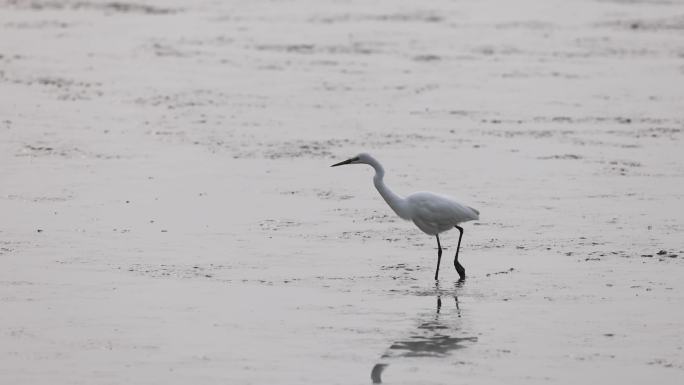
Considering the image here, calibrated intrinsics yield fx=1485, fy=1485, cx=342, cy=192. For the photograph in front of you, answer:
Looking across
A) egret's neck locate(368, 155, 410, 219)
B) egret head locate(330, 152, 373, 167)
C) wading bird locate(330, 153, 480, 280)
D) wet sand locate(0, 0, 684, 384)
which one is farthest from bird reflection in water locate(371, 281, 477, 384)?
egret head locate(330, 152, 373, 167)

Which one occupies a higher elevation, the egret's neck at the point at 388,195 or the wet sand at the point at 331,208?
the egret's neck at the point at 388,195

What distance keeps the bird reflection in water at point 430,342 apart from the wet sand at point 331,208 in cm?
3

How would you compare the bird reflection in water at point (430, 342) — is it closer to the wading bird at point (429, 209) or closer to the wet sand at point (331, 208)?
the wet sand at point (331, 208)

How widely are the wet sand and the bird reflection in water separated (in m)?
0.03

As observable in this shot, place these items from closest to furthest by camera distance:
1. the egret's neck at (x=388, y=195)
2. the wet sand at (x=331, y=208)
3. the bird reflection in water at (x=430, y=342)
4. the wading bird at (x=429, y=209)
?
the bird reflection in water at (x=430, y=342)
the wet sand at (x=331, y=208)
the wading bird at (x=429, y=209)
the egret's neck at (x=388, y=195)

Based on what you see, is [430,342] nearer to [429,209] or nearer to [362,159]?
[429,209]

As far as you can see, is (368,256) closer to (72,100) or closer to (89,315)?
(89,315)

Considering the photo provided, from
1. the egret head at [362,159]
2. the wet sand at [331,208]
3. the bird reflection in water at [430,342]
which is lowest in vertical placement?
the wet sand at [331,208]

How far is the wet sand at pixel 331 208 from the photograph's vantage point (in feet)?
37.3

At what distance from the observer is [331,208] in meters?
16.7

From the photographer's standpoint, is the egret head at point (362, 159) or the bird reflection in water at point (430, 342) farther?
the egret head at point (362, 159)

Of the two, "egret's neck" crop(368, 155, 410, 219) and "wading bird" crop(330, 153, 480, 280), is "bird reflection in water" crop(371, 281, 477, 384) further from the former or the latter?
"egret's neck" crop(368, 155, 410, 219)

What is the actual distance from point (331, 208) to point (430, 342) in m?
5.24

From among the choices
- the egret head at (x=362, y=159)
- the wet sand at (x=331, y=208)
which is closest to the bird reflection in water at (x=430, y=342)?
the wet sand at (x=331, y=208)
